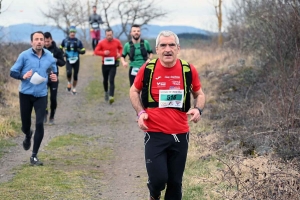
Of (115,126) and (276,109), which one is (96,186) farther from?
(115,126)

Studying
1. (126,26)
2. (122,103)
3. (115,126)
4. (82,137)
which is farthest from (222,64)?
(126,26)

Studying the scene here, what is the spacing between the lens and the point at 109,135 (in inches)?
452

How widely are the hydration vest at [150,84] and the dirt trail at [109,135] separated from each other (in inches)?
78.4

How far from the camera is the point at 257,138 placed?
334 inches

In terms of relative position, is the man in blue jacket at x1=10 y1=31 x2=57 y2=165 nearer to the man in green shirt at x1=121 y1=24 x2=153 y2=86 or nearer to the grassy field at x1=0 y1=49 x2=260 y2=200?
the grassy field at x1=0 y1=49 x2=260 y2=200

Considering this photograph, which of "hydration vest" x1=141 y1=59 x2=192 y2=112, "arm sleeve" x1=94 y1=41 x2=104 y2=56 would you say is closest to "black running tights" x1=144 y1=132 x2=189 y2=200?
"hydration vest" x1=141 y1=59 x2=192 y2=112

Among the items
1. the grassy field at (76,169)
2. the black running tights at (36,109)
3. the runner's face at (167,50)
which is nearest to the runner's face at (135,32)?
the grassy field at (76,169)

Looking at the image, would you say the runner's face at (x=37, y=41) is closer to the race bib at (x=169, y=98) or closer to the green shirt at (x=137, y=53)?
the race bib at (x=169, y=98)

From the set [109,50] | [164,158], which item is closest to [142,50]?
[109,50]

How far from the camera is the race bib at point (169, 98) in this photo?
537 centimetres

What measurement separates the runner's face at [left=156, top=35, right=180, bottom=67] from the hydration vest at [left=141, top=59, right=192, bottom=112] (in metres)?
0.14

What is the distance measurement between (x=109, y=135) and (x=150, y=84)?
20.3ft

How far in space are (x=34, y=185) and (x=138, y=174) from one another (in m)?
1.65

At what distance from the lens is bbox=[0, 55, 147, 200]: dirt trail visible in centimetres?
768
